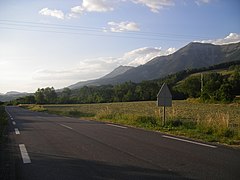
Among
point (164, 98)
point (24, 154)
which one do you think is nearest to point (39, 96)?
point (164, 98)

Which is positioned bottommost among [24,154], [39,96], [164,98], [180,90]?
[24,154]

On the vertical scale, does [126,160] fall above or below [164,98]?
below

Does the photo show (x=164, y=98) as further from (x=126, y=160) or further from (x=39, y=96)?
(x=39, y=96)

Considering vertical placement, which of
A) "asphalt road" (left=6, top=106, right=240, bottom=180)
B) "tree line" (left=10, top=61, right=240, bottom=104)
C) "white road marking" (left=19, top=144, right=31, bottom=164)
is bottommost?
"white road marking" (left=19, top=144, right=31, bottom=164)

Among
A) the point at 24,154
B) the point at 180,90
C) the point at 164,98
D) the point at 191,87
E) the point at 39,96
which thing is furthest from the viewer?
the point at 39,96

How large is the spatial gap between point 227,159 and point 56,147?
18.0 ft

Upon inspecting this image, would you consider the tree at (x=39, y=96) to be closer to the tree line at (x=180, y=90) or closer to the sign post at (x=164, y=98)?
the tree line at (x=180, y=90)

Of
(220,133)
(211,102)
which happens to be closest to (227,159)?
(220,133)

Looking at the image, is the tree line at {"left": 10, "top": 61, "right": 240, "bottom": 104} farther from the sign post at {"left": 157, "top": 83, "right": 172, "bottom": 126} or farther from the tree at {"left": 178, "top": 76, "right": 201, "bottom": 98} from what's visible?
the sign post at {"left": 157, "top": 83, "right": 172, "bottom": 126}

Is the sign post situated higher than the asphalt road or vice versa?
the sign post

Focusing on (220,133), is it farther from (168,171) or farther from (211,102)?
(211,102)

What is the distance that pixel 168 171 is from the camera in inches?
262

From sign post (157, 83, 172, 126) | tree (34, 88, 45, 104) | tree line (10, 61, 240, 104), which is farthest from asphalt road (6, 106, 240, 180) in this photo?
tree (34, 88, 45, 104)

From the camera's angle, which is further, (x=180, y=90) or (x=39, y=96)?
(x=39, y=96)
